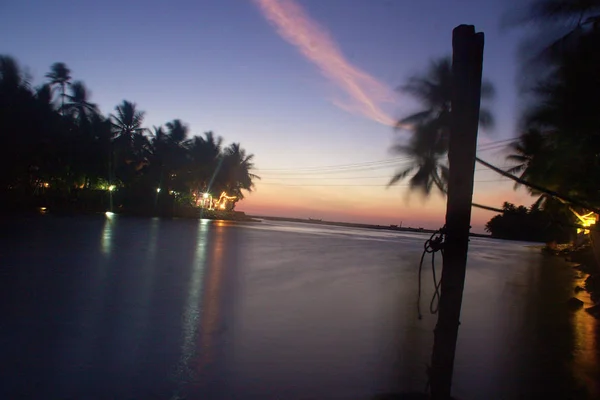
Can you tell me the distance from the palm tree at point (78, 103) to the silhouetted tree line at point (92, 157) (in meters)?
0.07

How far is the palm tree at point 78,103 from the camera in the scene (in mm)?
35906

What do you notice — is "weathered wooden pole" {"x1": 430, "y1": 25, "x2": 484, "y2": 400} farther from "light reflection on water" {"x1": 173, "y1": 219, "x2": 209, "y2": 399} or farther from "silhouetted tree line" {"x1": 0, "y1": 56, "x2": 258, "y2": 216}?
"silhouetted tree line" {"x1": 0, "y1": 56, "x2": 258, "y2": 216}

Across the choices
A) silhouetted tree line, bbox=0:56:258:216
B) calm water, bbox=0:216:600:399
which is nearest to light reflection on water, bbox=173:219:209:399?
calm water, bbox=0:216:600:399

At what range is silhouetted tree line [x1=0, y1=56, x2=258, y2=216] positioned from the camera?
88.0ft

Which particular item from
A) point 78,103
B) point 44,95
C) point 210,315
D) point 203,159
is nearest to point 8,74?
point 44,95

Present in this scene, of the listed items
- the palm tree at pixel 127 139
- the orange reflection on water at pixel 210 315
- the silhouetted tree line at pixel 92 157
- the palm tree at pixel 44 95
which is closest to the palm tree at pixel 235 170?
the silhouetted tree line at pixel 92 157

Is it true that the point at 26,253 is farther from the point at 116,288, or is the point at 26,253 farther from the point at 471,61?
the point at 471,61

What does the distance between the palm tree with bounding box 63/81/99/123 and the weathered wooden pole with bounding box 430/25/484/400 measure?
38086mm

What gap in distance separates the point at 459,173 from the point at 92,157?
3377 centimetres

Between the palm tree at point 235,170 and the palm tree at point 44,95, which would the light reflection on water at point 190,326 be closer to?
the palm tree at point 44,95

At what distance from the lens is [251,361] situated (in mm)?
4484

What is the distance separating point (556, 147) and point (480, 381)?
106 inches

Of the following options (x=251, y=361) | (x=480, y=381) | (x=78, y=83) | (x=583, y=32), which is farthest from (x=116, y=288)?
(x=78, y=83)

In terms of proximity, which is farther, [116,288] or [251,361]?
[116,288]
